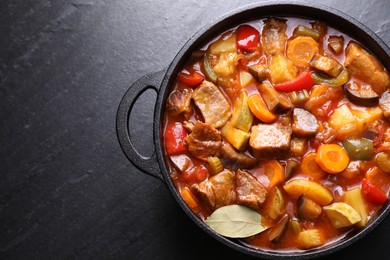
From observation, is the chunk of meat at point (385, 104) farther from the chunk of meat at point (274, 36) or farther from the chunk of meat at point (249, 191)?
the chunk of meat at point (249, 191)

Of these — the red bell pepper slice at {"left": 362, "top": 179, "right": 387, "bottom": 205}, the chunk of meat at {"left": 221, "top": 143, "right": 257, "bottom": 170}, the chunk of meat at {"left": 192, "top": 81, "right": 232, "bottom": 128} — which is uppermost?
the red bell pepper slice at {"left": 362, "top": 179, "right": 387, "bottom": 205}

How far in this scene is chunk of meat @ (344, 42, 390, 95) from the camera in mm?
3373

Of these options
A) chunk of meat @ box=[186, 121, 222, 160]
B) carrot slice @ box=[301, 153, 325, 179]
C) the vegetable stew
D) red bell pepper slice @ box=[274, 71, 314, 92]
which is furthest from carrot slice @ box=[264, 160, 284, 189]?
red bell pepper slice @ box=[274, 71, 314, 92]

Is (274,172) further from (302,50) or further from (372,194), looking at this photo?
(302,50)

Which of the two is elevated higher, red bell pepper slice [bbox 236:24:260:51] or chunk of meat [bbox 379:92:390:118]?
chunk of meat [bbox 379:92:390:118]

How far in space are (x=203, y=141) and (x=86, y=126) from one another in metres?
0.86

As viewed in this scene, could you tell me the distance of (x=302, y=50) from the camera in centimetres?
344

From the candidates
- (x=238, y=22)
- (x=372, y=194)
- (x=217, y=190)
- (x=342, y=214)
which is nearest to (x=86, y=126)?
(x=217, y=190)

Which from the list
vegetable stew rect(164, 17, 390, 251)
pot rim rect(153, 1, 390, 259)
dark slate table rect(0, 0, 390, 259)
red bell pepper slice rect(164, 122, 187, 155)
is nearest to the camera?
pot rim rect(153, 1, 390, 259)

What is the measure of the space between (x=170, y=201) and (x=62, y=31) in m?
1.20

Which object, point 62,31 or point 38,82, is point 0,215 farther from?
point 62,31

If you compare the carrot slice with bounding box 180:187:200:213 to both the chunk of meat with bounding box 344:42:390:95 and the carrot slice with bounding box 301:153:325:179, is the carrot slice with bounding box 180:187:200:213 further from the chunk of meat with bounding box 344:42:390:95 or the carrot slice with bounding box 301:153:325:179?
the chunk of meat with bounding box 344:42:390:95

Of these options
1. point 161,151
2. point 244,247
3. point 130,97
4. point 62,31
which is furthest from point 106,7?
point 244,247

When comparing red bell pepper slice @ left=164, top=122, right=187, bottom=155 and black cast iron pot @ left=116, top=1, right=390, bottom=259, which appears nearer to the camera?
black cast iron pot @ left=116, top=1, right=390, bottom=259
